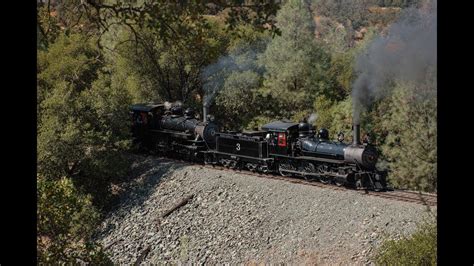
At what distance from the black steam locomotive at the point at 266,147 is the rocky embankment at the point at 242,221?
0.91 metres

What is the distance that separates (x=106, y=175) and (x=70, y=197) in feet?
60.6

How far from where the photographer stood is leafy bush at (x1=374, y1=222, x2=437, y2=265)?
14.5 meters

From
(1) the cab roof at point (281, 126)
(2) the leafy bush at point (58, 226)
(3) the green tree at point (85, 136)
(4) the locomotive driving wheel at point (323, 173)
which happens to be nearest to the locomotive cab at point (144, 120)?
(3) the green tree at point (85, 136)

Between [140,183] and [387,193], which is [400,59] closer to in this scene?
[387,193]

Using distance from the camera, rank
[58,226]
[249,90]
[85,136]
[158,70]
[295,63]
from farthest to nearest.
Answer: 1. [249,90]
2. [158,70]
3. [295,63]
4. [85,136]
5. [58,226]

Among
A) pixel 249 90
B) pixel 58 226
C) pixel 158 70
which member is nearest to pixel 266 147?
pixel 249 90

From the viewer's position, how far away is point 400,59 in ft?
66.6

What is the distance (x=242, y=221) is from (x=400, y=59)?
833 centimetres

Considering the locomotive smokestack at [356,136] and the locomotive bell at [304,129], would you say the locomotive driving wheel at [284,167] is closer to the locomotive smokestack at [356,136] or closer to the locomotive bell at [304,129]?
the locomotive bell at [304,129]

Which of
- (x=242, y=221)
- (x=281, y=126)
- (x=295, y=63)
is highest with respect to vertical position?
(x=295, y=63)

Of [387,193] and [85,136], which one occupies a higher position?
[85,136]
